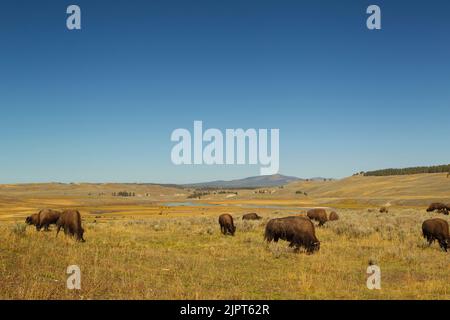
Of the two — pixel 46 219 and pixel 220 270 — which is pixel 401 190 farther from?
pixel 220 270

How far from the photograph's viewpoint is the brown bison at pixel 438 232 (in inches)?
722

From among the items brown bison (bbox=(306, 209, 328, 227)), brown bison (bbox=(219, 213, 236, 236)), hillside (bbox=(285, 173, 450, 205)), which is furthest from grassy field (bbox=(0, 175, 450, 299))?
hillside (bbox=(285, 173, 450, 205))

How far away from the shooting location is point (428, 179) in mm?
116625

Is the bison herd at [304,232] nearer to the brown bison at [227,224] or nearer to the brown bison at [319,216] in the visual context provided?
the brown bison at [227,224]

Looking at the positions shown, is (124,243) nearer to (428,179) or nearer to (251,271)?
(251,271)

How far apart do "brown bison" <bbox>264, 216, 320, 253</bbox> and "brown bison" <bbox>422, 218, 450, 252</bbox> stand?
602 centimetres

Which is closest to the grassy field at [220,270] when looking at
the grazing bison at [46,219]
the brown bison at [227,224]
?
the brown bison at [227,224]

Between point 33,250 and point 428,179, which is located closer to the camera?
point 33,250

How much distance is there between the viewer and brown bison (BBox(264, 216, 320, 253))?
1734 centimetres

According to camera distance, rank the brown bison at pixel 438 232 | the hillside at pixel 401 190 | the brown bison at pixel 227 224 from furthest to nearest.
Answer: the hillside at pixel 401 190 < the brown bison at pixel 227 224 < the brown bison at pixel 438 232

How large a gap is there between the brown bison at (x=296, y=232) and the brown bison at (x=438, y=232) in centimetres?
602

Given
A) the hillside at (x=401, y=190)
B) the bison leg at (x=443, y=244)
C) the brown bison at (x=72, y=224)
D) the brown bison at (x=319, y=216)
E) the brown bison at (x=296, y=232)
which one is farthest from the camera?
the hillside at (x=401, y=190)
